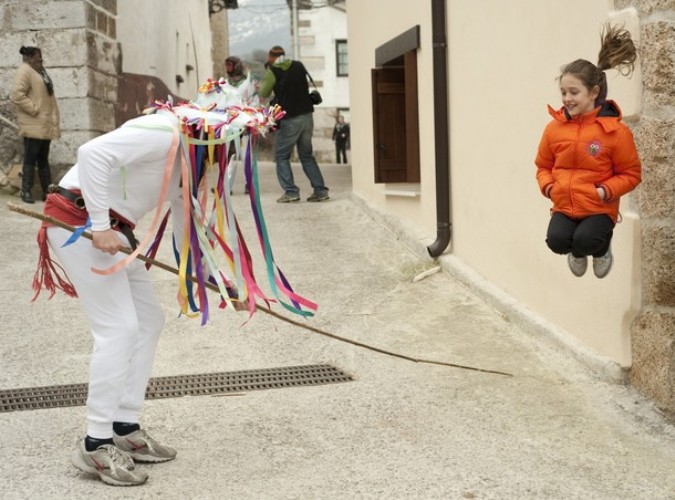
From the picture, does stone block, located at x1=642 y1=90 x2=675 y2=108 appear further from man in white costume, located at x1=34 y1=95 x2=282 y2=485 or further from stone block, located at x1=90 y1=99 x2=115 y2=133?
stone block, located at x1=90 y1=99 x2=115 y2=133

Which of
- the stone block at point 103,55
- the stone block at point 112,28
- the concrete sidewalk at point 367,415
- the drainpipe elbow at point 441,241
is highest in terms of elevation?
the stone block at point 112,28

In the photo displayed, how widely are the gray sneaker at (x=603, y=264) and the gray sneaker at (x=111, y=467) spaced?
7.16 ft

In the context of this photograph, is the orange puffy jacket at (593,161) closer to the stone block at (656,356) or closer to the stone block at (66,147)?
the stone block at (656,356)

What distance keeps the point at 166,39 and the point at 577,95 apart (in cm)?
1209

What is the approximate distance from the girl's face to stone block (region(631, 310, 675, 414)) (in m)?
1.04

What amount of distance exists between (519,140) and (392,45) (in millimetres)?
3287

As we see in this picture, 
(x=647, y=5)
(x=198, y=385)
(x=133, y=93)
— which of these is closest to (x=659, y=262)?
(x=647, y=5)

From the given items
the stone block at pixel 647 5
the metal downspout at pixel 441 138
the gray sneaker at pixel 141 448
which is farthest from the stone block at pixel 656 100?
the metal downspout at pixel 441 138

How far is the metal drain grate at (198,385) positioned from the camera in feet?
15.6

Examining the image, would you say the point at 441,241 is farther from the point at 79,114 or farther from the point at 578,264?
the point at 79,114

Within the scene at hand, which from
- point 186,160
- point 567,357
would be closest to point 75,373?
point 186,160

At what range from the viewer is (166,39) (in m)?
15.2

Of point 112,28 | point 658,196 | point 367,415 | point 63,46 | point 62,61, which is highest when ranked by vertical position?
point 112,28

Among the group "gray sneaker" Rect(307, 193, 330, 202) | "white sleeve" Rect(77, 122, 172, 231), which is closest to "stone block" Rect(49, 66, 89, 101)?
"gray sneaker" Rect(307, 193, 330, 202)
